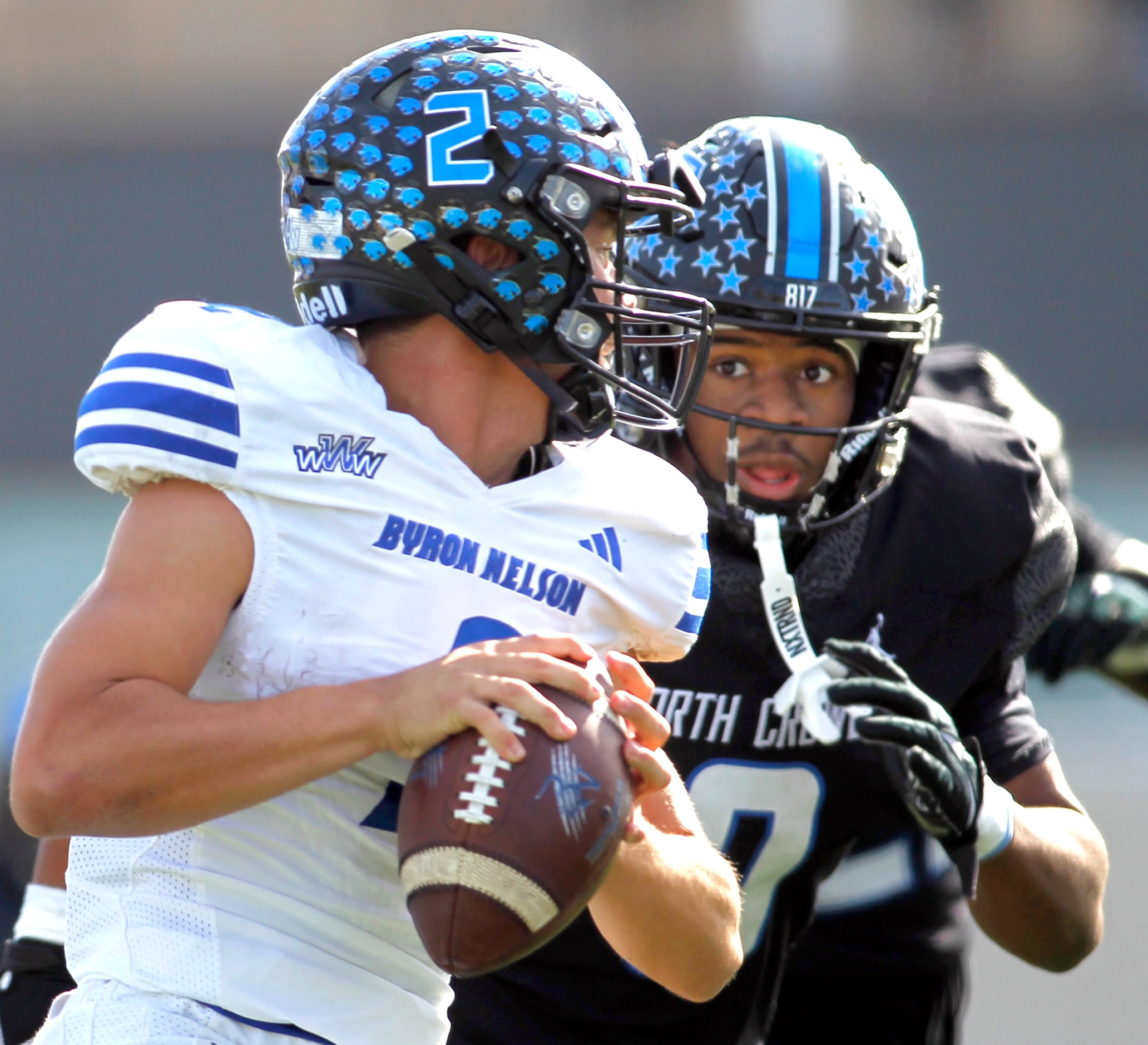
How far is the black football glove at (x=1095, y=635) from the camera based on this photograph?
323cm

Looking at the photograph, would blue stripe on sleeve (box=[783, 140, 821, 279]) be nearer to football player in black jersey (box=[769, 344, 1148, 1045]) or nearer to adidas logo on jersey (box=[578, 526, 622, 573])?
football player in black jersey (box=[769, 344, 1148, 1045])

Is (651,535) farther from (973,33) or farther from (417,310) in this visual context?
(973,33)

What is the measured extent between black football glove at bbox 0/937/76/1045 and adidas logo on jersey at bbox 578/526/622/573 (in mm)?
1045

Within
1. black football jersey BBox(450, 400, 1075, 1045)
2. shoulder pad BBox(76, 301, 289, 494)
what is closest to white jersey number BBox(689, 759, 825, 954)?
black football jersey BBox(450, 400, 1075, 1045)

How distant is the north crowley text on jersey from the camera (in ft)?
5.45

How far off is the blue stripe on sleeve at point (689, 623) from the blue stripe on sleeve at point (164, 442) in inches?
22.4

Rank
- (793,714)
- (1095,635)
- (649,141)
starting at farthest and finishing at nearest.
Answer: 1. (649,141)
2. (1095,635)
3. (793,714)

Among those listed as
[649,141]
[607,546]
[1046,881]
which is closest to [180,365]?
[607,546]

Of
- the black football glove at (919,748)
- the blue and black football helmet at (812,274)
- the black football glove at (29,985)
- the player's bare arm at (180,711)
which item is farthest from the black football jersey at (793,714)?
the player's bare arm at (180,711)

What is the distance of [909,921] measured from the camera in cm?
308

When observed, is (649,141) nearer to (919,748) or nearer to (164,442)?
(919,748)

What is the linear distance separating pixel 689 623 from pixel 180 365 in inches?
25.5

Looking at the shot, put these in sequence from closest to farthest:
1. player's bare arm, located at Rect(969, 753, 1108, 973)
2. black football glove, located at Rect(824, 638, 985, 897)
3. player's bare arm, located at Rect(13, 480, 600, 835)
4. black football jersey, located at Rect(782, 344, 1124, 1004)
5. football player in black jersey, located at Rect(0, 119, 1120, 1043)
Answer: player's bare arm, located at Rect(13, 480, 600, 835) < black football glove, located at Rect(824, 638, 985, 897) < player's bare arm, located at Rect(969, 753, 1108, 973) < football player in black jersey, located at Rect(0, 119, 1120, 1043) < black football jersey, located at Rect(782, 344, 1124, 1004)

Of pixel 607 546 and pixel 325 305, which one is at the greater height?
pixel 325 305
